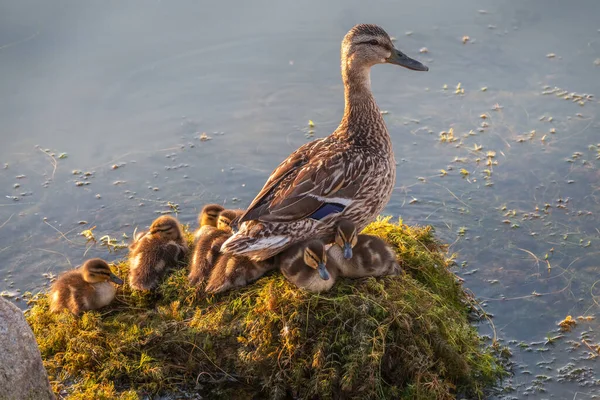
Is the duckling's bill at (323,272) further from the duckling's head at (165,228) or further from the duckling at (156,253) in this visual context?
the duckling's head at (165,228)

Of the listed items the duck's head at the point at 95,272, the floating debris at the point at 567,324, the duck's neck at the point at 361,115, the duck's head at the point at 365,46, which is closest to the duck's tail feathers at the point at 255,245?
the duck's head at the point at 95,272

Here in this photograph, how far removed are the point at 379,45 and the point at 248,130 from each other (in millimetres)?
2056

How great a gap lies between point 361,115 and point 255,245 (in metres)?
1.34

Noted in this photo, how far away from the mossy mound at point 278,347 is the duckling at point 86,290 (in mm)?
80

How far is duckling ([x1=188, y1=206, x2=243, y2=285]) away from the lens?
18.7ft

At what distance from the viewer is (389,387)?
5.18m

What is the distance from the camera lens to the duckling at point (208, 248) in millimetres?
5707

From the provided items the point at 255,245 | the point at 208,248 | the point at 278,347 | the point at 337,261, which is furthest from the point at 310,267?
the point at 208,248

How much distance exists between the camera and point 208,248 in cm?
581

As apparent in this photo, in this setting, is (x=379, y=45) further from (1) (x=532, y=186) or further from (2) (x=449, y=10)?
(2) (x=449, y=10)

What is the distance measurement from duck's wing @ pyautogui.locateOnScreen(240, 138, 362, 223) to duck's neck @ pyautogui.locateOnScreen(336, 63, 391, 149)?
11.1 inches

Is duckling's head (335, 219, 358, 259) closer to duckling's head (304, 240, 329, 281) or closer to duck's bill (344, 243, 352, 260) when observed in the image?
duck's bill (344, 243, 352, 260)

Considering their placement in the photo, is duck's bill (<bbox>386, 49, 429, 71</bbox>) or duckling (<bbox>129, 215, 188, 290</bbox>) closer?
duckling (<bbox>129, 215, 188, 290</bbox>)

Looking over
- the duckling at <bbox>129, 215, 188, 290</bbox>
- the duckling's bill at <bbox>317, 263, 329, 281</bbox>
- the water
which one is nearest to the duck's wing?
the duckling's bill at <bbox>317, 263, 329, 281</bbox>
